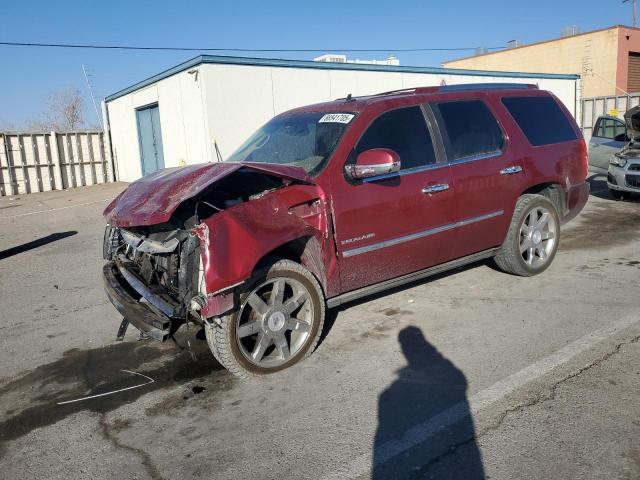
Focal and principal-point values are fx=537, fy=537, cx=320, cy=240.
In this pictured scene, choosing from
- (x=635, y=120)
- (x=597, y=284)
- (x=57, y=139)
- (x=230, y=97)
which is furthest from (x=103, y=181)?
(x=597, y=284)

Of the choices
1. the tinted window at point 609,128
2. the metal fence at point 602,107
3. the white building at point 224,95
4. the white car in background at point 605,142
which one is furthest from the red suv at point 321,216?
the metal fence at point 602,107

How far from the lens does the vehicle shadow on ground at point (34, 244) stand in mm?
8890

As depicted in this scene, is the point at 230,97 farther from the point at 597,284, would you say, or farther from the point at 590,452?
the point at 590,452

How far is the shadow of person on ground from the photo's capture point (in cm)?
268

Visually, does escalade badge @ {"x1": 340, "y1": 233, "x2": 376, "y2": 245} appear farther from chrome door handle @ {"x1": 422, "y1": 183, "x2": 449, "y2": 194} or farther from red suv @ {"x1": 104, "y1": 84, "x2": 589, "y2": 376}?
chrome door handle @ {"x1": 422, "y1": 183, "x2": 449, "y2": 194}

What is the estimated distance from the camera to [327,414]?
3270mm

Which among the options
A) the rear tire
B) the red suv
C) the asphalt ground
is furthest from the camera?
the rear tire

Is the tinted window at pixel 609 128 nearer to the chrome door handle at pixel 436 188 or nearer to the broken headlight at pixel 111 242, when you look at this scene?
the chrome door handle at pixel 436 188

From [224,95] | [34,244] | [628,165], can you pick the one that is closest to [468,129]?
[628,165]

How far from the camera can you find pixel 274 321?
3799 millimetres

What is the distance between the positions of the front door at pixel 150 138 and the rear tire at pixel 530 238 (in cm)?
1334

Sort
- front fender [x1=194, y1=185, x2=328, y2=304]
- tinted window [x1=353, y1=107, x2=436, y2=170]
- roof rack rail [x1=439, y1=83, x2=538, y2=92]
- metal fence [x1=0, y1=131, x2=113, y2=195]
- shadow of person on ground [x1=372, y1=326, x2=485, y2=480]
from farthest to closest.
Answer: metal fence [x1=0, y1=131, x2=113, y2=195] < roof rack rail [x1=439, y1=83, x2=538, y2=92] < tinted window [x1=353, y1=107, x2=436, y2=170] < front fender [x1=194, y1=185, x2=328, y2=304] < shadow of person on ground [x1=372, y1=326, x2=485, y2=480]

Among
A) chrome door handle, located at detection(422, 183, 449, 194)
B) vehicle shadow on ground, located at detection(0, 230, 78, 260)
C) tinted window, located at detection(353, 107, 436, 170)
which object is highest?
tinted window, located at detection(353, 107, 436, 170)

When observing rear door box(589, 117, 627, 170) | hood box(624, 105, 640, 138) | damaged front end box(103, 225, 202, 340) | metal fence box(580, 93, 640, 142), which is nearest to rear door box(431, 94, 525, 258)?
damaged front end box(103, 225, 202, 340)
